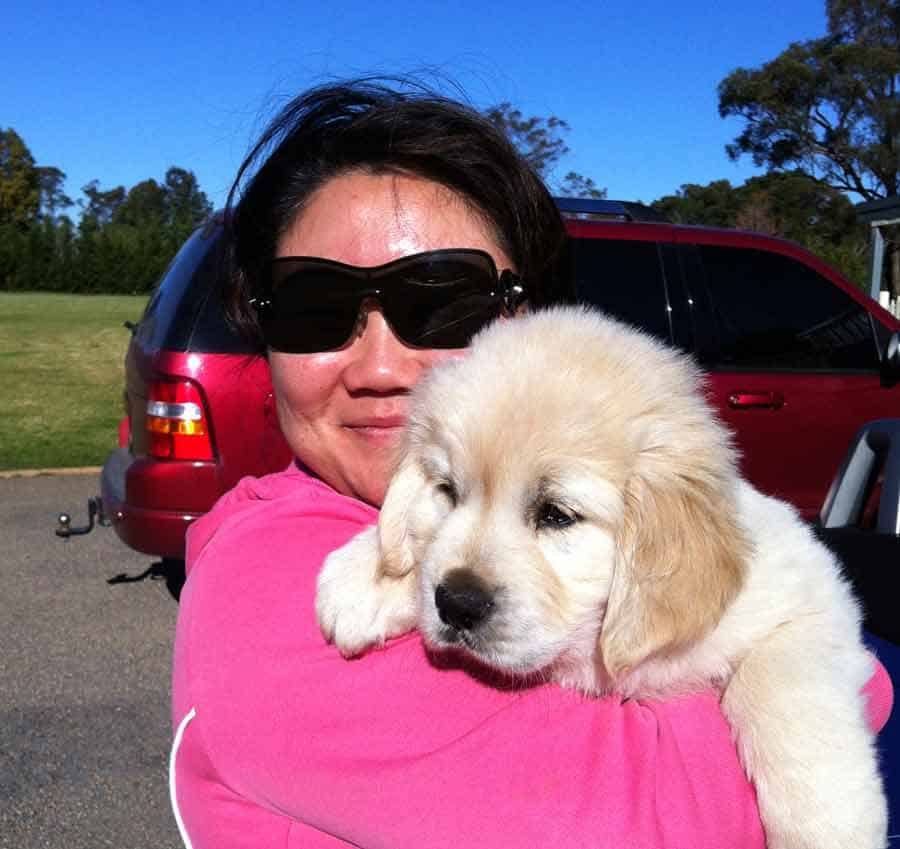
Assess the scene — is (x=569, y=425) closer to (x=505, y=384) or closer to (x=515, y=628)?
(x=505, y=384)

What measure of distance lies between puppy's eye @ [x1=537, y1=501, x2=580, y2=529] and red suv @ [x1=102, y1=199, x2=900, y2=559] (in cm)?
407

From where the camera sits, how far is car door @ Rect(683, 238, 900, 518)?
6.72 m

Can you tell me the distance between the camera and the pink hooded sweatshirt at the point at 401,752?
143 cm

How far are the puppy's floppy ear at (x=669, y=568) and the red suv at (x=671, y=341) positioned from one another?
4.18 metres

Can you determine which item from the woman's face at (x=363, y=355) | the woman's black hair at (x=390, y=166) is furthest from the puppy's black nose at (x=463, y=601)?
the woman's black hair at (x=390, y=166)

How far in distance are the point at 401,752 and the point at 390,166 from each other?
4.16 feet

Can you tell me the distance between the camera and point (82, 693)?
18.4ft

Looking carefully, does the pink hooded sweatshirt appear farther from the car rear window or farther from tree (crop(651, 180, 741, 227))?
tree (crop(651, 180, 741, 227))

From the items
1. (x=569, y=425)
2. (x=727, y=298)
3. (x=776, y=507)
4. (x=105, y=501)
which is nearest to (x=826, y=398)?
(x=727, y=298)

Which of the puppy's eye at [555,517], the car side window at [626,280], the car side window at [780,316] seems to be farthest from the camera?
the car side window at [780,316]

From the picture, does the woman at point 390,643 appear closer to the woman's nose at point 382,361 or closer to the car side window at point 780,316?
the woman's nose at point 382,361

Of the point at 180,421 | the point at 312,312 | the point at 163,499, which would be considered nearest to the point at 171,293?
the point at 180,421

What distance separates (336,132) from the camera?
→ 239cm

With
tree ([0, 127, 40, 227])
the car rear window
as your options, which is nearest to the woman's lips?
the car rear window
